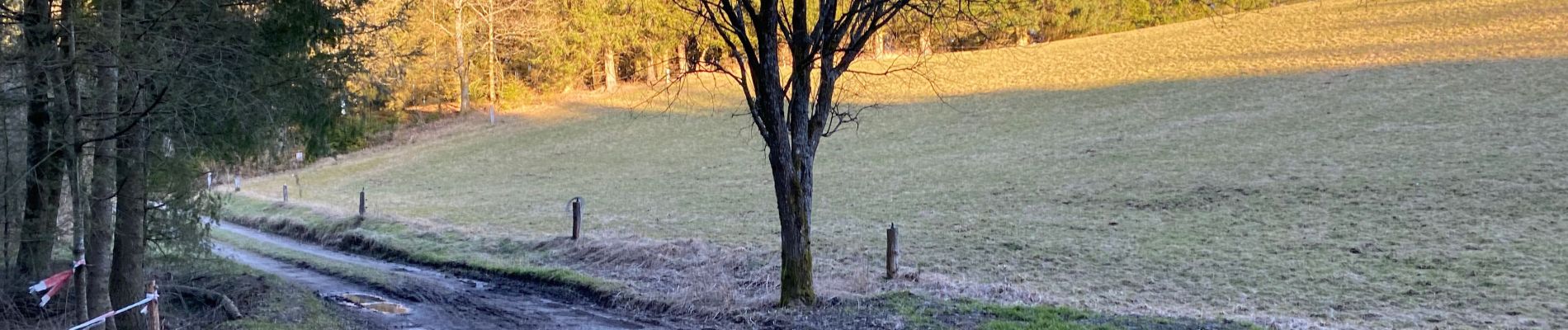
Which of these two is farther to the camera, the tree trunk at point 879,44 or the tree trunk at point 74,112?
the tree trunk at point 879,44

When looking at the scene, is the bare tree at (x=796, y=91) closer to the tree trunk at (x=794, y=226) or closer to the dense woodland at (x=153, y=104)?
the tree trunk at (x=794, y=226)

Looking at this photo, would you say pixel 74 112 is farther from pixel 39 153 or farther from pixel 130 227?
pixel 39 153

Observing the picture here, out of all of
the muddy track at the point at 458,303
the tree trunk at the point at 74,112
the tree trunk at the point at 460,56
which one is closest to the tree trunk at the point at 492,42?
the tree trunk at the point at 460,56

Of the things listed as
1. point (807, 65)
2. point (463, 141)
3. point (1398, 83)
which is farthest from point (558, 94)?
point (807, 65)

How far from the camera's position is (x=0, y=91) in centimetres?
774

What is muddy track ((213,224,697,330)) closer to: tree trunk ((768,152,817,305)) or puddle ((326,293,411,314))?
puddle ((326,293,411,314))

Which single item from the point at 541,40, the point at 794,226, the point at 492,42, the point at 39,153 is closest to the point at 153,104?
the point at 39,153

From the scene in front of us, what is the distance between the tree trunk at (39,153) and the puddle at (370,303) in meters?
3.17

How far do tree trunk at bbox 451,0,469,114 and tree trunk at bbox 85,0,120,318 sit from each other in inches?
1808

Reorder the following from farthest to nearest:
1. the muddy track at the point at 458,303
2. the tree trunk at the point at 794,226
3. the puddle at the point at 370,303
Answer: the puddle at the point at 370,303
the muddy track at the point at 458,303
the tree trunk at the point at 794,226

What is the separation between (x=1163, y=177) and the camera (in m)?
22.8

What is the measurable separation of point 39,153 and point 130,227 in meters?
1.20

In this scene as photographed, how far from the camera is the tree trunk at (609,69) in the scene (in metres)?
60.6

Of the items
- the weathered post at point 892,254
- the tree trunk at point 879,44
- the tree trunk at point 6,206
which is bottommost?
the weathered post at point 892,254
